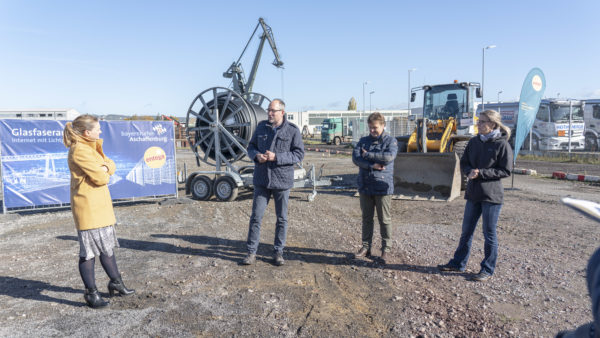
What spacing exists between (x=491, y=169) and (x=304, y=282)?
7.87ft

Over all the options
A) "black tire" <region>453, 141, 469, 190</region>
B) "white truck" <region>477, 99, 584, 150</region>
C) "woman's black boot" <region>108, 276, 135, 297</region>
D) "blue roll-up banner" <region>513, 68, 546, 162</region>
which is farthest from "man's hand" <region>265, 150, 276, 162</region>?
"white truck" <region>477, 99, 584, 150</region>

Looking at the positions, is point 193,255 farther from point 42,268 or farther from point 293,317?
point 293,317

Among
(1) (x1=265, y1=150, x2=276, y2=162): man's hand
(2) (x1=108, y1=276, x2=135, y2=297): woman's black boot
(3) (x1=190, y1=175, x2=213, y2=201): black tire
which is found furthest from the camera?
(3) (x1=190, y1=175, x2=213, y2=201): black tire

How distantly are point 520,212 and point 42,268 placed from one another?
804cm

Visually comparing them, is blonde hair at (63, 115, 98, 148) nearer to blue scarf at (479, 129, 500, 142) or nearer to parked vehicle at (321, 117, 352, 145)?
blue scarf at (479, 129, 500, 142)

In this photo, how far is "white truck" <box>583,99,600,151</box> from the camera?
68.8 ft

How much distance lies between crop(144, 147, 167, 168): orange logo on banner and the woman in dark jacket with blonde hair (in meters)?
7.03

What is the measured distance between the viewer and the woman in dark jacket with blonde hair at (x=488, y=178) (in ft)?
14.5

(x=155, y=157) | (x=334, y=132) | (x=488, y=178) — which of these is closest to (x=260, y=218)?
(x=488, y=178)

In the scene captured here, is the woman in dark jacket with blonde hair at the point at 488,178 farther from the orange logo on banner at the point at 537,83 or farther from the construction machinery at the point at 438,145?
the orange logo on banner at the point at 537,83

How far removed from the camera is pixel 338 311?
377cm

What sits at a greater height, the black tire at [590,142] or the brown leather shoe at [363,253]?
the black tire at [590,142]

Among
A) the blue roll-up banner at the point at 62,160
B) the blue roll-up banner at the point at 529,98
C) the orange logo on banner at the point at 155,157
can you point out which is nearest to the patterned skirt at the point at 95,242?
the blue roll-up banner at the point at 62,160

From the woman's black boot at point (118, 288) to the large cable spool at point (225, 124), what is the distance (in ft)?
17.9
